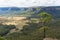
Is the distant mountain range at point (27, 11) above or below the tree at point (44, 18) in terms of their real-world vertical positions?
above

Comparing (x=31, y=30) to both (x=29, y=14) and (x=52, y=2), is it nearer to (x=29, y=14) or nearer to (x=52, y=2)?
(x=29, y=14)

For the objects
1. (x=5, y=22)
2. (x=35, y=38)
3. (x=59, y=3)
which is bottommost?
(x=35, y=38)

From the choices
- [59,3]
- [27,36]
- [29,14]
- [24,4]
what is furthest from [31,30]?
[59,3]

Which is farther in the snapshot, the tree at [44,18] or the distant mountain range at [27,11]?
the distant mountain range at [27,11]

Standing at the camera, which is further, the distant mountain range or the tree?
the distant mountain range

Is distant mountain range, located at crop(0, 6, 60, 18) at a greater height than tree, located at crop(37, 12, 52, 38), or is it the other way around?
distant mountain range, located at crop(0, 6, 60, 18)

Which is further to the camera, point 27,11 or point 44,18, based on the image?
point 27,11

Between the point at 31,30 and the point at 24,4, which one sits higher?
the point at 24,4

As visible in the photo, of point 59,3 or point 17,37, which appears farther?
point 59,3
